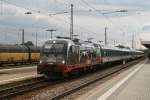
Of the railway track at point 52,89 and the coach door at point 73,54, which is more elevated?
the coach door at point 73,54

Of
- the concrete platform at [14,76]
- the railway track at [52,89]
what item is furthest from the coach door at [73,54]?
the concrete platform at [14,76]

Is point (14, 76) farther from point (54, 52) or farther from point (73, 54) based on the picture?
point (73, 54)

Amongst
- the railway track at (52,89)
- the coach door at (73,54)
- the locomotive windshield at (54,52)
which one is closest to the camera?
the railway track at (52,89)

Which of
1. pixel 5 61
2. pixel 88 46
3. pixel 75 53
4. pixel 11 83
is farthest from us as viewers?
pixel 5 61

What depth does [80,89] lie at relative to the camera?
20.7m

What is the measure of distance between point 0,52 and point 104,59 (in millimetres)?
12332

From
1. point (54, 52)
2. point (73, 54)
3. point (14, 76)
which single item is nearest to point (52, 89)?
point (54, 52)

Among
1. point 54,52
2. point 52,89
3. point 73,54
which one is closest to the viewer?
point 52,89

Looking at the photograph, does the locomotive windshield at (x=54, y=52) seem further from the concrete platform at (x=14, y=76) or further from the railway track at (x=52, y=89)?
the concrete platform at (x=14, y=76)

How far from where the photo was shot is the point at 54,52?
25.9m

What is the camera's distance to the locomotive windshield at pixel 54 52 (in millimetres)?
25609

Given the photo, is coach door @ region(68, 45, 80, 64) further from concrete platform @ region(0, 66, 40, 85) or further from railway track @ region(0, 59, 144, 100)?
concrete platform @ region(0, 66, 40, 85)

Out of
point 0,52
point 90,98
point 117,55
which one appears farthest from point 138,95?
point 117,55

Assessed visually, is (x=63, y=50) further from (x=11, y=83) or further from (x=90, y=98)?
(x=90, y=98)
